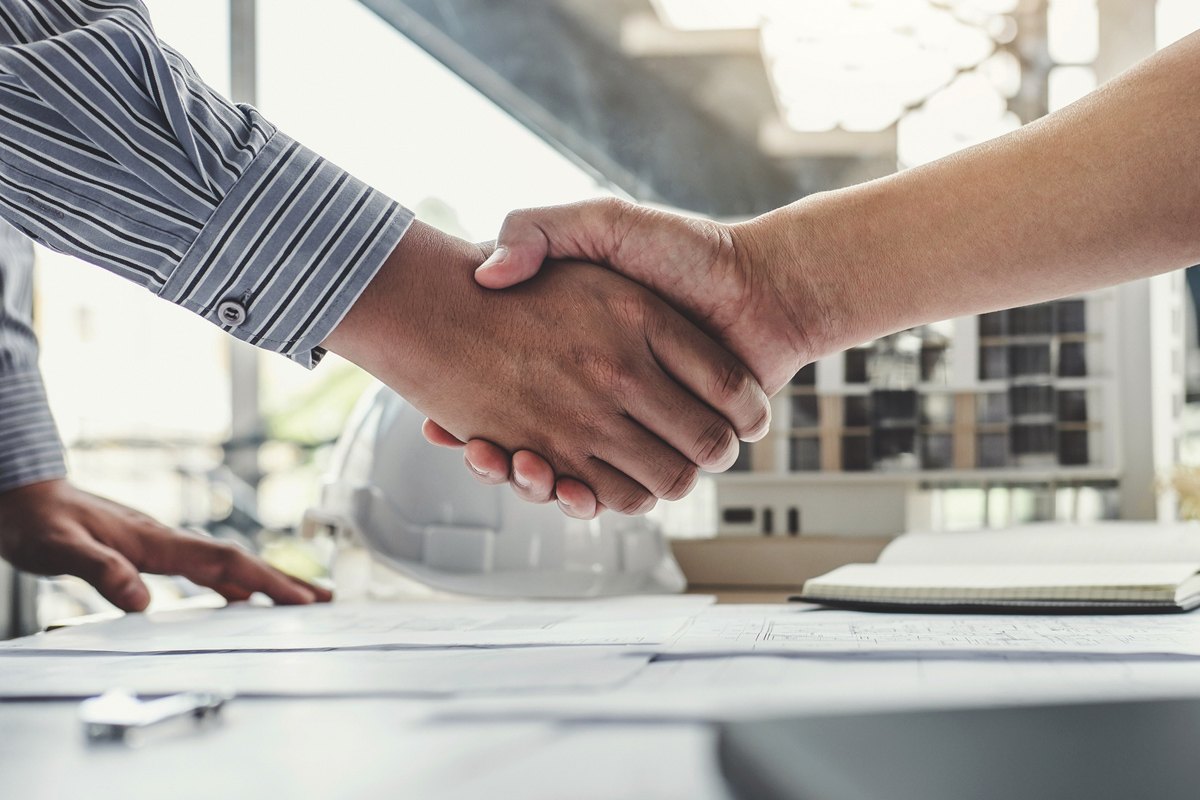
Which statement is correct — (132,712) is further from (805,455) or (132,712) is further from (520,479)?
(805,455)

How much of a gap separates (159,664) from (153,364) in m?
3.01

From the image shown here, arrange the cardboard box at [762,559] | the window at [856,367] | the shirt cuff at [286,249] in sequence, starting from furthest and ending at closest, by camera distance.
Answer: the window at [856,367] → the cardboard box at [762,559] → the shirt cuff at [286,249]

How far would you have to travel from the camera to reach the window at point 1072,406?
1.30 metres

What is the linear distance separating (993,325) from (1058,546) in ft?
1.60

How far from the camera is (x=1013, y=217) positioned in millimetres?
654

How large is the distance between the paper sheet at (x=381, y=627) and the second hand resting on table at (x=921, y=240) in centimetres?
11

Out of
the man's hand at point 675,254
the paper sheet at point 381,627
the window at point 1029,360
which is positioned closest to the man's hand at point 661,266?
the man's hand at point 675,254

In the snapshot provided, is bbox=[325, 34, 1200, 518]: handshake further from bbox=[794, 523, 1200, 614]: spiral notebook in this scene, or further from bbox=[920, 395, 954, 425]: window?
bbox=[920, 395, 954, 425]: window

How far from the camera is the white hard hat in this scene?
3.03 ft

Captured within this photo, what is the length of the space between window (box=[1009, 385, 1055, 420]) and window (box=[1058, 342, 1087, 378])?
0.03m

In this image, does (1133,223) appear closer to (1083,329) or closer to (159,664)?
(159,664)

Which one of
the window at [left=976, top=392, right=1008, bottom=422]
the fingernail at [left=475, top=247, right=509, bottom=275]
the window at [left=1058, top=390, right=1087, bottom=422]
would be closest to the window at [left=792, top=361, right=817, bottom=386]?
the window at [left=976, top=392, right=1008, bottom=422]

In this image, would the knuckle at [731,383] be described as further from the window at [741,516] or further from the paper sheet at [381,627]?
the window at [741,516]

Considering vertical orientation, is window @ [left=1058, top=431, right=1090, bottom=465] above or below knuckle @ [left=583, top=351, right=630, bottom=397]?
below
